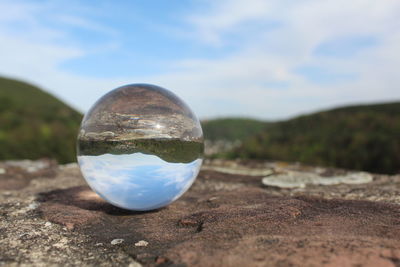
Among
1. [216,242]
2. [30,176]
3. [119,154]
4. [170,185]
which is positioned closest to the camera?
[216,242]

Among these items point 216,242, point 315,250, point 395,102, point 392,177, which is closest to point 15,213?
point 216,242

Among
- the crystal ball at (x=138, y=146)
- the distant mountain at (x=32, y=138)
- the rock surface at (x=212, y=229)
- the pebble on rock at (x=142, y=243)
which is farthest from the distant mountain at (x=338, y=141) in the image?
the pebble on rock at (x=142, y=243)

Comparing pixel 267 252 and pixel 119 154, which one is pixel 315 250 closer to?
pixel 267 252

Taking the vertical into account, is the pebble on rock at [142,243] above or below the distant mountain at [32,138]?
below

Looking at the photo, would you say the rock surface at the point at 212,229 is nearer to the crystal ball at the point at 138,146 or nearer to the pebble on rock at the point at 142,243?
the pebble on rock at the point at 142,243

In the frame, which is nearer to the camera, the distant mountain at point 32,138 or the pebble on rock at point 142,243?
the pebble on rock at point 142,243

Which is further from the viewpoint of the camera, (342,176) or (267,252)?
(342,176)
